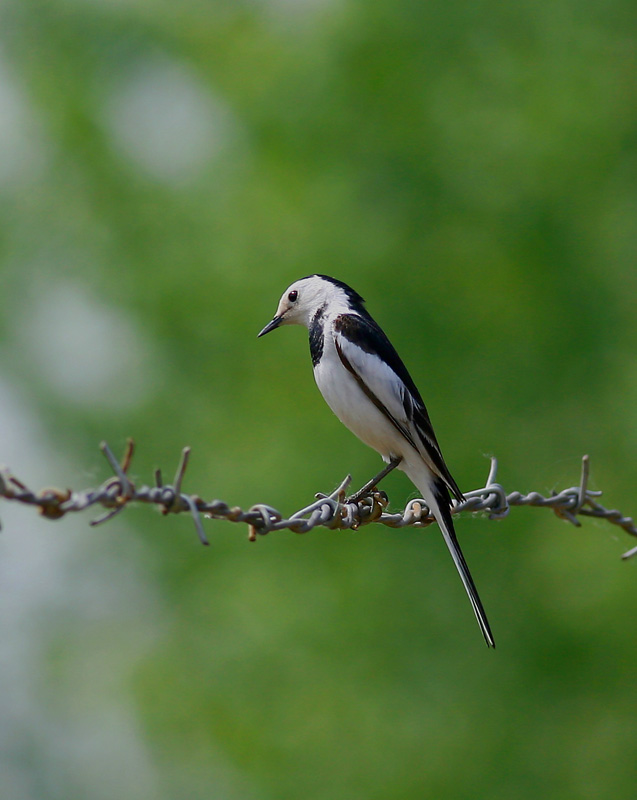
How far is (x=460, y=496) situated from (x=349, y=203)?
9926 millimetres

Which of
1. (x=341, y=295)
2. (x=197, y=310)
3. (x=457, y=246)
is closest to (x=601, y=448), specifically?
(x=457, y=246)

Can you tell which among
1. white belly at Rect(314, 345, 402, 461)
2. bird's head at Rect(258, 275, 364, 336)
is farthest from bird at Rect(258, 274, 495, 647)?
bird's head at Rect(258, 275, 364, 336)

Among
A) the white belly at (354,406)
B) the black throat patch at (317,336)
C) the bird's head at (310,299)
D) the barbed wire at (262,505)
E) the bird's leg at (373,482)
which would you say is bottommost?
the barbed wire at (262,505)

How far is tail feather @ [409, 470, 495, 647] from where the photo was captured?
4449 millimetres

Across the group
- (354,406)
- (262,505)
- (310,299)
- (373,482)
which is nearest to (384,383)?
(354,406)

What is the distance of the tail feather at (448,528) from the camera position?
4.45 m

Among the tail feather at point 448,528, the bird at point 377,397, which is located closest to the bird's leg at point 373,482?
the bird at point 377,397

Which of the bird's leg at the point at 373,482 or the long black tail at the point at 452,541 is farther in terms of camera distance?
the bird's leg at the point at 373,482

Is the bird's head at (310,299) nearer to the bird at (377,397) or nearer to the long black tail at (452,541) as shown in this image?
the bird at (377,397)

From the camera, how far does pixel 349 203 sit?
543 inches

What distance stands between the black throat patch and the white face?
0.13 m

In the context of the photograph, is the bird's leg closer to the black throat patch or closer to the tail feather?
the tail feather

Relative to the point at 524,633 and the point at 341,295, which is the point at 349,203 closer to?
the point at 524,633

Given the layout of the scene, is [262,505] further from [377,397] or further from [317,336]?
[317,336]
